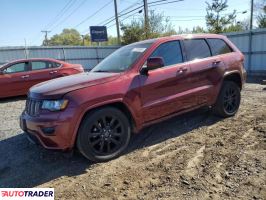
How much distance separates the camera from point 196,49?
212 inches

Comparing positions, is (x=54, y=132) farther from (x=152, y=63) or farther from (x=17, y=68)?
(x=17, y=68)

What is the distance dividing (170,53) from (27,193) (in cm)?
319

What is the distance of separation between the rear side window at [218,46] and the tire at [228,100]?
655 millimetres

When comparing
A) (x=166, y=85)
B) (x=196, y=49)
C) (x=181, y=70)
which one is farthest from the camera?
(x=196, y=49)

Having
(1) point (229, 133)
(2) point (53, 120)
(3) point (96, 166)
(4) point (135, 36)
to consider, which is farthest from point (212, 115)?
(4) point (135, 36)

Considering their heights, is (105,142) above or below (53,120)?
below

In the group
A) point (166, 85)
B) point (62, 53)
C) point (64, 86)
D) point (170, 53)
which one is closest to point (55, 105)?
point (64, 86)

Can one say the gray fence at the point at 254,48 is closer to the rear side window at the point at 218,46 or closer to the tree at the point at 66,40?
the rear side window at the point at 218,46

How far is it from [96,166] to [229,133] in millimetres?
2406

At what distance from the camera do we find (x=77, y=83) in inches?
165

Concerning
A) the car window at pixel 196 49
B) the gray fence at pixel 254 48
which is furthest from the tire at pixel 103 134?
the gray fence at pixel 254 48

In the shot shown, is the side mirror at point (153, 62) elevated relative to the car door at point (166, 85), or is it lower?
elevated

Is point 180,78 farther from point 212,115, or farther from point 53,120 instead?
point 53,120

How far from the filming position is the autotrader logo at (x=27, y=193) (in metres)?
3.29
